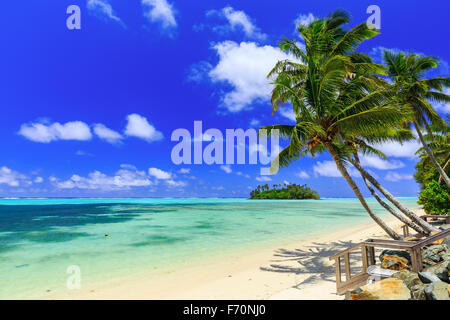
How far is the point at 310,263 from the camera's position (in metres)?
8.65

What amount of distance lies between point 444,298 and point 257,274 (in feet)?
16.5

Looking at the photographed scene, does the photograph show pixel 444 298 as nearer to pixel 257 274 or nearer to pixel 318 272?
pixel 318 272

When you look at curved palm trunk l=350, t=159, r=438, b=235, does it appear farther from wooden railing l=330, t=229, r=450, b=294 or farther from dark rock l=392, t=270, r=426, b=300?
dark rock l=392, t=270, r=426, b=300

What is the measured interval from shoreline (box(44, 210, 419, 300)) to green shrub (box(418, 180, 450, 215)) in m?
11.4

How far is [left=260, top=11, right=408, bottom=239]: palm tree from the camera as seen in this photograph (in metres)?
6.96

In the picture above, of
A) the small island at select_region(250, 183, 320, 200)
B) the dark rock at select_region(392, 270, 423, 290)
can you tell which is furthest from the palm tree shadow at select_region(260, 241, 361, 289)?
the small island at select_region(250, 183, 320, 200)

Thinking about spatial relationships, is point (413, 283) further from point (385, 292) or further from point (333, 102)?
point (333, 102)

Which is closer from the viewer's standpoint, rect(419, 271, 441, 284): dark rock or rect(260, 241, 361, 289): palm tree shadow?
rect(419, 271, 441, 284): dark rock

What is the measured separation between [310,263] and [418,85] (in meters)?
9.32

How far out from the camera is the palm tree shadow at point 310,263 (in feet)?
22.7

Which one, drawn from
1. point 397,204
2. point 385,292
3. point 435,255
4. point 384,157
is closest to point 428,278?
point 385,292

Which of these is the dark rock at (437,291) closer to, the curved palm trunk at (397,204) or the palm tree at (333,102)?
the palm tree at (333,102)

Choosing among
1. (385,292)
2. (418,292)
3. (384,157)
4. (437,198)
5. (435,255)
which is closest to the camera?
(418,292)
